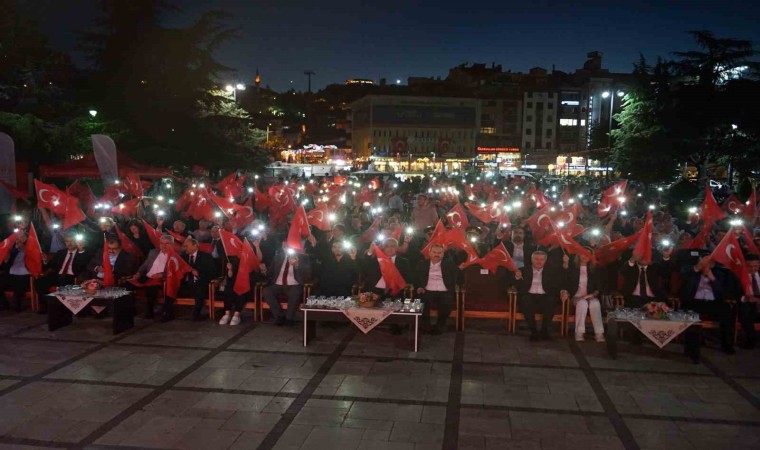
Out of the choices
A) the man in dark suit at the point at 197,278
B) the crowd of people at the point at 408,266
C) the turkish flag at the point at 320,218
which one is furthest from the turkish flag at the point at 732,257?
the man in dark suit at the point at 197,278

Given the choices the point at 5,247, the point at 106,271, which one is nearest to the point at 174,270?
the point at 106,271

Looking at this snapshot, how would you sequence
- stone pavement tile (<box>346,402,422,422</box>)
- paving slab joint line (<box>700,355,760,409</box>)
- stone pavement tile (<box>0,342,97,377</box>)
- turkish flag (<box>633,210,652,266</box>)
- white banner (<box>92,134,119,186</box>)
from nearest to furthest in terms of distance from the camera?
stone pavement tile (<box>346,402,422,422</box>) < paving slab joint line (<box>700,355,760,409</box>) < stone pavement tile (<box>0,342,97,377</box>) < turkish flag (<box>633,210,652,266</box>) < white banner (<box>92,134,119,186</box>)

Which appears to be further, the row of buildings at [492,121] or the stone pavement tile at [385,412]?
the row of buildings at [492,121]

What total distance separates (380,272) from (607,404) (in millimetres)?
4559

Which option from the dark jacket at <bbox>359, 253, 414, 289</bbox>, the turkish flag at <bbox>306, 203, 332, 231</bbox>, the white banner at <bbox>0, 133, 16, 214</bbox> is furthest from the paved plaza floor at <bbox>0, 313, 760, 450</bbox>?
the white banner at <bbox>0, 133, 16, 214</bbox>

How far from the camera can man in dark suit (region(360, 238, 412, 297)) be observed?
10.8m

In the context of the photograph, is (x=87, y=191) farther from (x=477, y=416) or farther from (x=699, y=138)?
(x=699, y=138)

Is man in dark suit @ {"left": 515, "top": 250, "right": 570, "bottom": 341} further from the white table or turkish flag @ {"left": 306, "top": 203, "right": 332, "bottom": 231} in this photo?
turkish flag @ {"left": 306, "top": 203, "right": 332, "bottom": 231}

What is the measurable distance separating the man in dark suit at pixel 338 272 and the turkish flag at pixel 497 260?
2216 millimetres

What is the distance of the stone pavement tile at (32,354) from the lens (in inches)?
339

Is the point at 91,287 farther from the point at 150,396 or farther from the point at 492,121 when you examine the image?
the point at 492,121

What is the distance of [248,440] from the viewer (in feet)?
21.3

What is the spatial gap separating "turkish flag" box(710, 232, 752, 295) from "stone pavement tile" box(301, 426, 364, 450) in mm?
6506

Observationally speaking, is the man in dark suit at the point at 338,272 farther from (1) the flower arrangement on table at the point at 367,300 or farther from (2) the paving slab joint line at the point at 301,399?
(1) the flower arrangement on table at the point at 367,300
